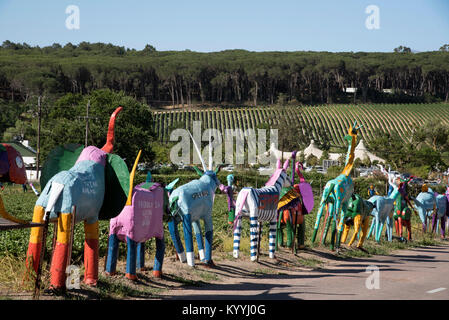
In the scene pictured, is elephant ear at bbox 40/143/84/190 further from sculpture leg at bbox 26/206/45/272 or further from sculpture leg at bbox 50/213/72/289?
sculpture leg at bbox 50/213/72/289

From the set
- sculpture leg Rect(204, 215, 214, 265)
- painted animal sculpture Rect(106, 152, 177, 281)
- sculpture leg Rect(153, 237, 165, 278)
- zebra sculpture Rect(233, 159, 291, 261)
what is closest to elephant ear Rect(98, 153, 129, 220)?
painted animal sculpture Rect(106, 152, 177, 281)

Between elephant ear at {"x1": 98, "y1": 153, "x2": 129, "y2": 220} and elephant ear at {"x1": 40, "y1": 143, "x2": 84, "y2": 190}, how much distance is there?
0.76 metres

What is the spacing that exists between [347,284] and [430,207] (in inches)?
530

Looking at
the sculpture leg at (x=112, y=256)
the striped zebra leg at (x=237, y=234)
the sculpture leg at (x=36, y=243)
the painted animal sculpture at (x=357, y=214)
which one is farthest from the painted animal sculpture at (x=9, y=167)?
the painted animal sculpture at (x=357, y=214)

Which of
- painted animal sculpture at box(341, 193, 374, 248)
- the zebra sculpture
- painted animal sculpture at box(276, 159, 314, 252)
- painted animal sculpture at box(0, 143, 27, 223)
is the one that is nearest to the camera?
painted animal sculpture at box(0, 143, 27, 223)

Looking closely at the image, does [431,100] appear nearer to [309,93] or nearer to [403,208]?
[309,93]

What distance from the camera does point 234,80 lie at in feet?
392

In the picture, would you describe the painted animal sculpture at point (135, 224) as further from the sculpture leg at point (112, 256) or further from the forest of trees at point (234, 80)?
the forest of trees at point (234, 80)

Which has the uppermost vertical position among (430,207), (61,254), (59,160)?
(59,160)

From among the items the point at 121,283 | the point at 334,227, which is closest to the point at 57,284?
the point at 121,283

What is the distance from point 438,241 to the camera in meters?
22.4

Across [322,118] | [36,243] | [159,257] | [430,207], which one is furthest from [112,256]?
[322,118]

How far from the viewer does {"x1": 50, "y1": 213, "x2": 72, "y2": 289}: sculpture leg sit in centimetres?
797

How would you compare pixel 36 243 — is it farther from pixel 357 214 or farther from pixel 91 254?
pixel 357 214
